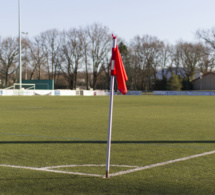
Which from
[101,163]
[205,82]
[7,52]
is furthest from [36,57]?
[101,163]

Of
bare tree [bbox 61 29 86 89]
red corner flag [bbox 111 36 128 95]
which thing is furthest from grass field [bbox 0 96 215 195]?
bare tree [bbox 61 29 86 89]

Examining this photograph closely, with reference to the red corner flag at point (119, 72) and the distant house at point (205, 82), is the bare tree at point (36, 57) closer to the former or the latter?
the distant house at point (205, 82)

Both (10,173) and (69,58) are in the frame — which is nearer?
(10,173)

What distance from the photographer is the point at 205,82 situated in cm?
10694

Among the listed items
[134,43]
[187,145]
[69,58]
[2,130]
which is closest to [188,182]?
[187,145]

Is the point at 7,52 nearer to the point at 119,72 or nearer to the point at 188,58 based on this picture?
the point at 188,58

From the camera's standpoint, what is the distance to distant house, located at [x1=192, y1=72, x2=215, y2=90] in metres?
105

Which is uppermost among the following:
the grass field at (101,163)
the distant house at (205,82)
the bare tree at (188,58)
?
the bare tree at (188,58)

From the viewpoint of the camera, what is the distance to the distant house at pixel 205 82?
346 feet

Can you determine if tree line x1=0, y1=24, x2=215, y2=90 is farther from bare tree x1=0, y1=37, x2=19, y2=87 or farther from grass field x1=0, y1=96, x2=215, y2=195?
grass field x1=0, y1=96, x2=215, y2=195

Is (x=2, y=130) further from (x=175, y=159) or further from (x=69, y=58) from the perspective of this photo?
(x=69, y=58)

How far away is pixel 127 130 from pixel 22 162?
628cm

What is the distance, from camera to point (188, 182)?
5891 mm

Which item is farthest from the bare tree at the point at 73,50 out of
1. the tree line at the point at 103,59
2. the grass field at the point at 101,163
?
the grass field at the point at 101,163
